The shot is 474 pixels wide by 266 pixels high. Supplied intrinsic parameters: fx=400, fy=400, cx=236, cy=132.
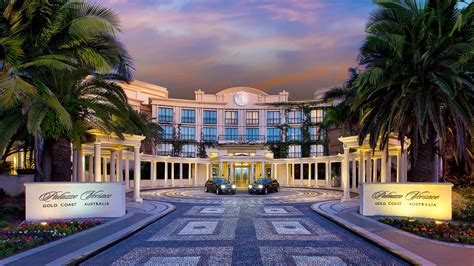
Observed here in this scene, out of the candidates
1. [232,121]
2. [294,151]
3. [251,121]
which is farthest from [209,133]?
[294,151]

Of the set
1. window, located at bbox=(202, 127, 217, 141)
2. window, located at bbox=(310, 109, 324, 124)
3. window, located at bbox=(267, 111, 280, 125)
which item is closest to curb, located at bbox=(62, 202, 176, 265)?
window, located at bbox=(202, 127, 217, 141)

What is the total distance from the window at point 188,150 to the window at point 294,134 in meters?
15.1

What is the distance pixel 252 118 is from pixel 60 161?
158ft

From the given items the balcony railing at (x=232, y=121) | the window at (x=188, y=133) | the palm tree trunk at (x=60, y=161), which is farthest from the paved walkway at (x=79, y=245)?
the balcony railing at (x=232, y=121)

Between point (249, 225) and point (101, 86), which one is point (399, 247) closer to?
point (249, 225)

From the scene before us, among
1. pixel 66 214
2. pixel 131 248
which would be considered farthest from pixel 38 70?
pixel 131 248

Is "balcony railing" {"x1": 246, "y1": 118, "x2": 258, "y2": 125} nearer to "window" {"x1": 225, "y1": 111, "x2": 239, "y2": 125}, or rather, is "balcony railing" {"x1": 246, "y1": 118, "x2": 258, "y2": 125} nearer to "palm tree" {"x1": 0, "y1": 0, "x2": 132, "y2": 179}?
"window" {"x1": 225, "y1": 111, "x2": 239, "y2": 125}

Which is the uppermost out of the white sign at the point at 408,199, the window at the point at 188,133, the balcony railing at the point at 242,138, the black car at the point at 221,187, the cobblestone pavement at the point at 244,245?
the window at the point at 188,133

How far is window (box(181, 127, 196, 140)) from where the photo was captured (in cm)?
6184

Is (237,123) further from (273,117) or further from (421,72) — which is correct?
(421,72)

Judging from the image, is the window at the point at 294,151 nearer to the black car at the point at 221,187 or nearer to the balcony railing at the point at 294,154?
the balcony railing at the point at 294,154

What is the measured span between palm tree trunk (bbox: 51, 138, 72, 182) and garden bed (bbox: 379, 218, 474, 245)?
13207mm

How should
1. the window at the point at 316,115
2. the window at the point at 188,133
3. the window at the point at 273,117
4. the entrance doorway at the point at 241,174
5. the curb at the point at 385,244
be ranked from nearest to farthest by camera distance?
the curb at the point at 385,244, the entrance doorway at the point at 241,174, the window at the point at 188,133, the window at the point at 316,115, the window at the point at 273,117

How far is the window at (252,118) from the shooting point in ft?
209
